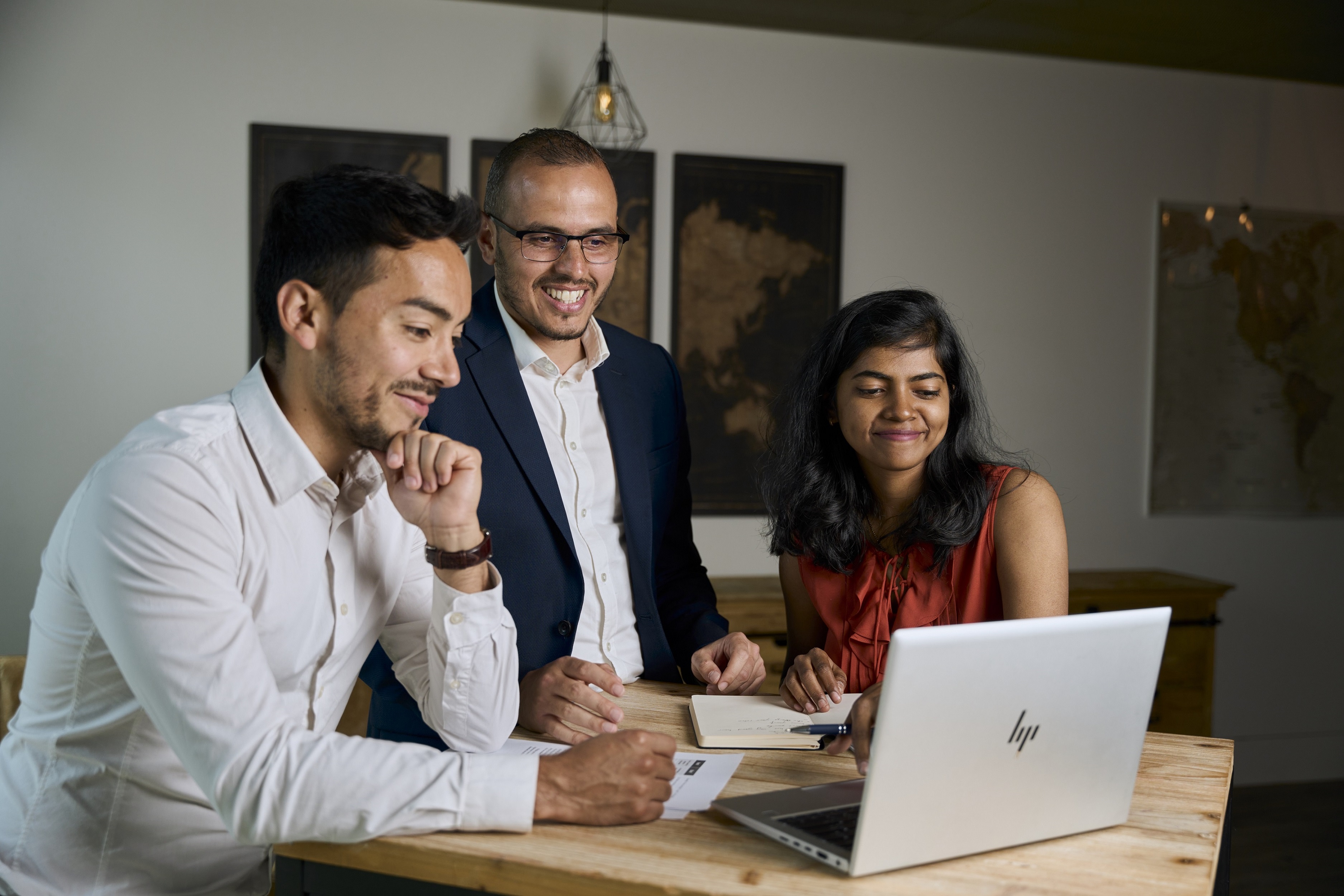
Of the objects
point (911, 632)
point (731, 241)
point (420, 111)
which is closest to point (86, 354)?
point (420, 111)

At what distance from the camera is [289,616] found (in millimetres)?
1435

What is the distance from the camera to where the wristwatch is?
1506 mm

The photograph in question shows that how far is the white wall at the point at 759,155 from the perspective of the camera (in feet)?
11.8

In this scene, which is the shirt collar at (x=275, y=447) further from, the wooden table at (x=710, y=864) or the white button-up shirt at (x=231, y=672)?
the wooden table at (x=710, y=864)

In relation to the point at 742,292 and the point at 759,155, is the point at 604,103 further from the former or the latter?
the point at 742,292

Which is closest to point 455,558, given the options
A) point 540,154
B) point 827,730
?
point 827,730

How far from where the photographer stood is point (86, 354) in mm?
3639

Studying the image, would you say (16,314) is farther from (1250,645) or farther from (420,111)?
(1250,645)

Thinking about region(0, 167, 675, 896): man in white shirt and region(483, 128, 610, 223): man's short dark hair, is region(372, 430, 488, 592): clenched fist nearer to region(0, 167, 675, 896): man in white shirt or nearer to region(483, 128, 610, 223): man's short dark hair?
region(0, 167, 675, 896): man in white shirt

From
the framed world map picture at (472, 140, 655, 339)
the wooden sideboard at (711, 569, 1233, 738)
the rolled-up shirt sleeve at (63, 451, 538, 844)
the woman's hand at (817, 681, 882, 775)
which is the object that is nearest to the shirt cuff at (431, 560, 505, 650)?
the rolled-up shirt sleeve at (63, 451, 538, 844)

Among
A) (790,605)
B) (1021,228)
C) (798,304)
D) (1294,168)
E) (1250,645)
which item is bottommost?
(1250,645)

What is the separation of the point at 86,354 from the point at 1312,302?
17.2ft

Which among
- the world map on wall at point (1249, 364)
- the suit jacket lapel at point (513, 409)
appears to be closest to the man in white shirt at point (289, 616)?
the suit jacket lapel at point (513, 409)

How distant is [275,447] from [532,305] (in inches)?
29.9
